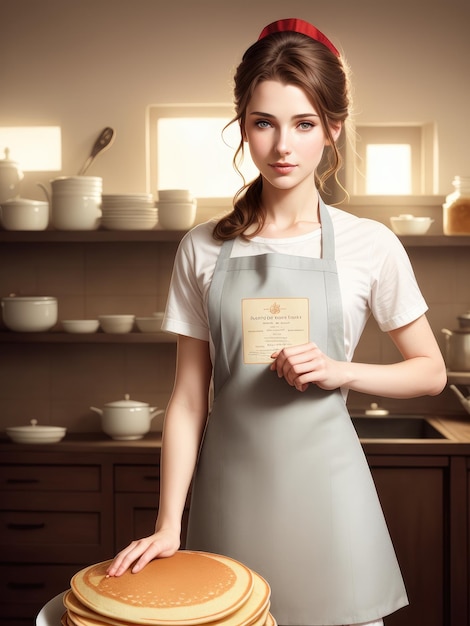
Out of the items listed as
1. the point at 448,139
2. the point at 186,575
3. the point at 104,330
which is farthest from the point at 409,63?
Answer: the point at 186,575

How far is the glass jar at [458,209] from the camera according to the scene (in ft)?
10.7

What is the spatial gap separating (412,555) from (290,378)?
1910 mm

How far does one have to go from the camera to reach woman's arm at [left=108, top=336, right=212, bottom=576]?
1333 millimetres

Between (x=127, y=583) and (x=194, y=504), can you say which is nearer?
(x=127, y=583)

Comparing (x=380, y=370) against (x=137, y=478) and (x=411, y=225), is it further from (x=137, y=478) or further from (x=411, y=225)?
(x=411, y=225)

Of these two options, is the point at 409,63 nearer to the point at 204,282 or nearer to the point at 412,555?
the point at 412,555

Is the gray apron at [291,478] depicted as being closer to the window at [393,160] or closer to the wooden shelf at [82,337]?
the wooden shelf at [82,337]

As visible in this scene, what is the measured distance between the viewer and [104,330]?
345 cm

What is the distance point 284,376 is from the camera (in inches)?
53.7

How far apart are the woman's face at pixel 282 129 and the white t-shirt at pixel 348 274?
0.50ft

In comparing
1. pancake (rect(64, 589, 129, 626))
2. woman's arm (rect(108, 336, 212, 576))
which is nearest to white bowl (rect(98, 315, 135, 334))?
woman's arm (rect(108, 336, 212, 576))

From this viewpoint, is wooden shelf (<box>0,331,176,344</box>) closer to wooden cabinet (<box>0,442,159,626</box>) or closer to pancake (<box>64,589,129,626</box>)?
wooden cabinet (<box>0,442,159,626</box>)

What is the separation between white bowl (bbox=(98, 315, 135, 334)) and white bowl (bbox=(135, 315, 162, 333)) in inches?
1.6

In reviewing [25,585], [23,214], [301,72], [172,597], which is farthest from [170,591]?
[23,214]
